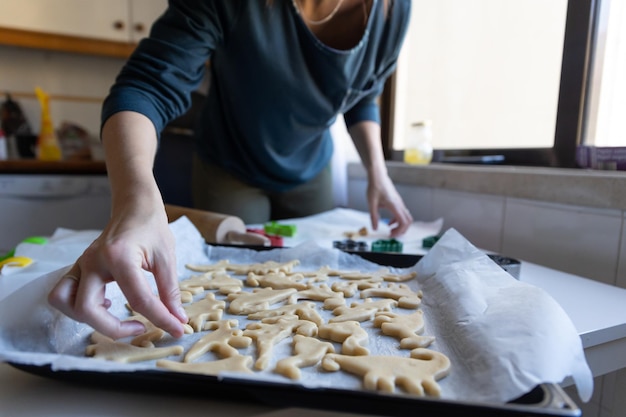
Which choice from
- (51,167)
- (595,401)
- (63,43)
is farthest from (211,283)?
Answer: (63,43)

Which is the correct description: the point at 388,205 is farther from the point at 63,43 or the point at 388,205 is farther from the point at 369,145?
the point at 63,43

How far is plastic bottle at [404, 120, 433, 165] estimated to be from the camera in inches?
55.0

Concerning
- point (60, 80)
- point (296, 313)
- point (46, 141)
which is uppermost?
point (60, 80)

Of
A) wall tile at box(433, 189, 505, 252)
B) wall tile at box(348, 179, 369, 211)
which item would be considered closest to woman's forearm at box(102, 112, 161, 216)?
wall tile at box(433, 189, 505, 252)

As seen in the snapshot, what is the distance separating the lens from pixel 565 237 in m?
0.83

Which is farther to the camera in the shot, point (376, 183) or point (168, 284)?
point (376, 183)

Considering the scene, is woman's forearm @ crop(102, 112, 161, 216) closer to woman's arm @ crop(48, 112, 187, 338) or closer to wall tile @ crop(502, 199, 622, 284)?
woman's arm @ crop(48, 112, 187, 338)

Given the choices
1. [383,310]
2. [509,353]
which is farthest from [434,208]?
[509,353]

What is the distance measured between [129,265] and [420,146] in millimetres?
1192

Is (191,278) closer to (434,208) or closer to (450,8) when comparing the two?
(434,208)

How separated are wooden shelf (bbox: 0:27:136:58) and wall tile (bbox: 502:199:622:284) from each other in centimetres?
193

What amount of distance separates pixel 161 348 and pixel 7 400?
0.41ft

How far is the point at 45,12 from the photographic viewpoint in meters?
1.85

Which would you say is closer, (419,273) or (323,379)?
(323,379)
